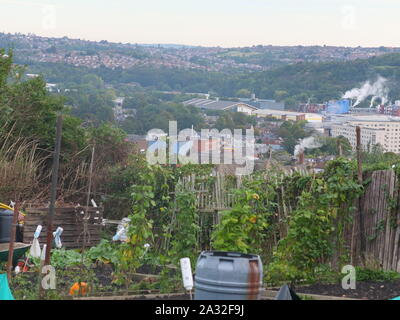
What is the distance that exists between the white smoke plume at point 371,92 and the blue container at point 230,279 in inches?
1145

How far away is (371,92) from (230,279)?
31556mm

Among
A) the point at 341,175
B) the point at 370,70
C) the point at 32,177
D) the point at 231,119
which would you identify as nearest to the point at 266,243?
the point at 341,175

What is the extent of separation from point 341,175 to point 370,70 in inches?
1135

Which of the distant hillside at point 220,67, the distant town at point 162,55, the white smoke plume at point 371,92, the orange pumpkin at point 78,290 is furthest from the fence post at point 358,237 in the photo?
the distant town at point 162,55

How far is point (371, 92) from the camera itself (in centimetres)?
3425

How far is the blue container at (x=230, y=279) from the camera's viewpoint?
432 cm

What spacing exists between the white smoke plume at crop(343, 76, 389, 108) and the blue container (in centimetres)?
2907

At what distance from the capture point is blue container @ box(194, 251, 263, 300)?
14.2 ft

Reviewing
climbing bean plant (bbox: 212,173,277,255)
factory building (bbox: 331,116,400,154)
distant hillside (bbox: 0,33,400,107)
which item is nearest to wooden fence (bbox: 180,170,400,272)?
climbing bean plant (bbox: 212,173,277,255)

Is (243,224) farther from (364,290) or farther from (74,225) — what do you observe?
(74,225)

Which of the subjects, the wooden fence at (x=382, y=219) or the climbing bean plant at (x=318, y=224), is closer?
the climbing bean plant at (x=318, y=224)

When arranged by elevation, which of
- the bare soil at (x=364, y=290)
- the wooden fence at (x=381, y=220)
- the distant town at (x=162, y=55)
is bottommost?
the bare soil at (x=364, y=290)

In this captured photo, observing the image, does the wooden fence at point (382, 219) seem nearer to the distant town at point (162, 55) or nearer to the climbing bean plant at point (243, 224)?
the climbing bean plant at point (243, 224)
